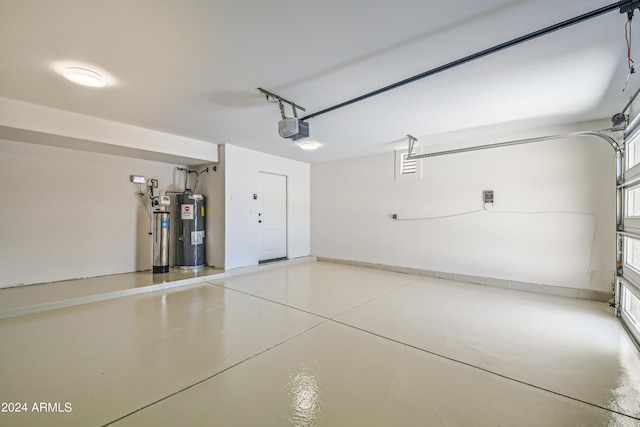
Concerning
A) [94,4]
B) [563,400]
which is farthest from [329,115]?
[563,400]

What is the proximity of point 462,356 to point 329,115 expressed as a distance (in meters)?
3.20

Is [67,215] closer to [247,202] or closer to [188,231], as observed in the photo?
[188,231]

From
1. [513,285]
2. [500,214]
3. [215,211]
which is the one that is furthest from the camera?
[215,211]

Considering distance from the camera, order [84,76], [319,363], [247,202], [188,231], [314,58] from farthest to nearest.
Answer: [247,202] < [188,231] < [84,76] < [314,58] < [319,363]

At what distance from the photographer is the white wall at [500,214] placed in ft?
12.0

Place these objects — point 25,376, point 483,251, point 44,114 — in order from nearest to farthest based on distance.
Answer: point 25,376 < point 44,114 < point 483,251

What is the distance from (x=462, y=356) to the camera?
220cm

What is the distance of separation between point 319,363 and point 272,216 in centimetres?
465

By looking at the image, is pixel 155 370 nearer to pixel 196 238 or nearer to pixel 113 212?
pixel 196 238

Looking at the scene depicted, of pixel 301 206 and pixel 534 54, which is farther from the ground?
pixel 534 54

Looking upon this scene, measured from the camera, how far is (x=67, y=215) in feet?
14.0

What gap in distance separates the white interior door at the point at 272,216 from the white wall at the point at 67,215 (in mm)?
2330

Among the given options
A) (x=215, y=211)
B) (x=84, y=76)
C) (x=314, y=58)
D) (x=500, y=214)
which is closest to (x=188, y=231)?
(x=215, y=211)

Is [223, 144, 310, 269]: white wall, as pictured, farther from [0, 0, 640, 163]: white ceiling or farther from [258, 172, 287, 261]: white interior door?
[0, 0, 640, 163]: white ceiling
